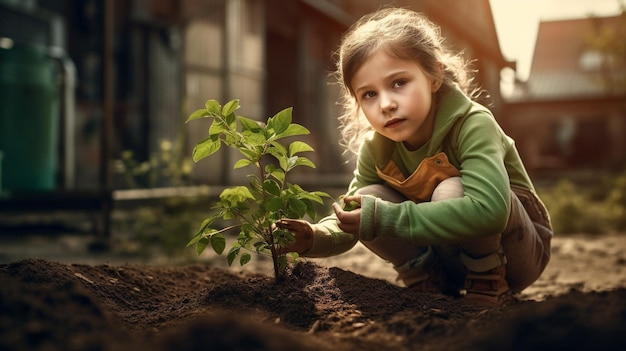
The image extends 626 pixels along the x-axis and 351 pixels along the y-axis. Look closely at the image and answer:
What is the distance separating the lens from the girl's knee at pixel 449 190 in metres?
2.00

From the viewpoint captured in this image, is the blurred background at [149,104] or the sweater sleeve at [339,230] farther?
the blurred background at [149,104]

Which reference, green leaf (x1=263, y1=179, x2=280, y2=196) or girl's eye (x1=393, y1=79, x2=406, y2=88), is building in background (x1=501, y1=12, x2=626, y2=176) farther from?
green leaf (x1=263, y1=179, x2=280, y2=196)

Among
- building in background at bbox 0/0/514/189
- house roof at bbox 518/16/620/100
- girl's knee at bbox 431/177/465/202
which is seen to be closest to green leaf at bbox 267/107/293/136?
girl's knee at bbox 431/177/465/202

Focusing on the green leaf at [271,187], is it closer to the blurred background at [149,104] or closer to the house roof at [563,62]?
the blurred background at [149,104]

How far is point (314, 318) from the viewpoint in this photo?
165 centimetres

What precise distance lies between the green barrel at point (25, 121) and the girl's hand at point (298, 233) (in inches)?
163

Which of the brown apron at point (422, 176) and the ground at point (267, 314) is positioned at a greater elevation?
the brown apron at point (422, 176)

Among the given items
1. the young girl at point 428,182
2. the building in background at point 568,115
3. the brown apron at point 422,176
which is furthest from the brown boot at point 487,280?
the building in background at point 568,115

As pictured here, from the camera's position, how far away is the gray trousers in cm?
219

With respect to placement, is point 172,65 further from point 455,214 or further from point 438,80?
point 455,214

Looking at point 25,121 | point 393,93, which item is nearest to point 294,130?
point 393,93

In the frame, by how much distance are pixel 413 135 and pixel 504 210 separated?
0.46m

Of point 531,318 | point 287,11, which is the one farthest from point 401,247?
point 287,11

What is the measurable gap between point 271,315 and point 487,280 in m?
0.91
